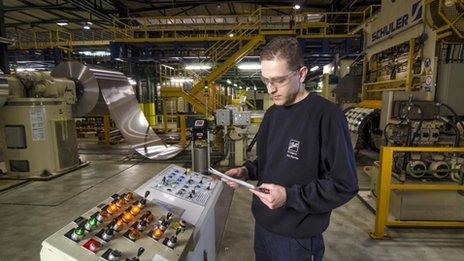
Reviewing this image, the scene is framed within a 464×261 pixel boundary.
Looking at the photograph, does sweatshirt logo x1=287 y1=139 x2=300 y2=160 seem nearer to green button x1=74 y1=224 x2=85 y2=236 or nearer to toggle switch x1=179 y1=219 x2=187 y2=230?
toggle switch x1=179 y1=219 x2=187 y2=230

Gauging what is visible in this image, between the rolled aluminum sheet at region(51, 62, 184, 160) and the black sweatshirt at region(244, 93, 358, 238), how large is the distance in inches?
235

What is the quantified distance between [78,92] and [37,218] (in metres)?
3.77

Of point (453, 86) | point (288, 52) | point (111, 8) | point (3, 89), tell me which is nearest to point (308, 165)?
point (288, 52)

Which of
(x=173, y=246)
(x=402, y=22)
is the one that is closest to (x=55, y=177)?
(x=173, y=246)

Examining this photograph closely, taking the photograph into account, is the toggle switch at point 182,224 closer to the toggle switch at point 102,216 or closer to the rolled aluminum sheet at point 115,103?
the toggle switch at point 102,216

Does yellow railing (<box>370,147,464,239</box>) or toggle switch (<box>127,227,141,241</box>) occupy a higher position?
toggle switch (<box>127,227,141,241</box>)

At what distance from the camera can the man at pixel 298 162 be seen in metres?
1.23

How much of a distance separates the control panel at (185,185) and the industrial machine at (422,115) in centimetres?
225

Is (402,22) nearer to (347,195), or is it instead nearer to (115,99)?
(347,195)

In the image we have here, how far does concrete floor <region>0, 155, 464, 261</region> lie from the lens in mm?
2939

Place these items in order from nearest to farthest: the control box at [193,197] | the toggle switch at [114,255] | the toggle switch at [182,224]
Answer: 1. the toggle switch at [114,255]
2. the toggle switch at [182,224]
3. the control box at [193,197]

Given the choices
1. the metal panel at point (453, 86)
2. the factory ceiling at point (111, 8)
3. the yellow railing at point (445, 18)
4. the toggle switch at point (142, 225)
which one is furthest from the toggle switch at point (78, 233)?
the factory ceiling at point (111, 8)

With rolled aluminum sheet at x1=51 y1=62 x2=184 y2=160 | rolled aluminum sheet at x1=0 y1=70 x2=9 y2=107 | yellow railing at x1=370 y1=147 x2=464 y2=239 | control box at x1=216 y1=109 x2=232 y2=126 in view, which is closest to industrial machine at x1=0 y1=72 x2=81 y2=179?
rolled aluminum sheet at x1=0 y1=70 x2=9 y2=107

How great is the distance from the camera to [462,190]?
3.31 metres
